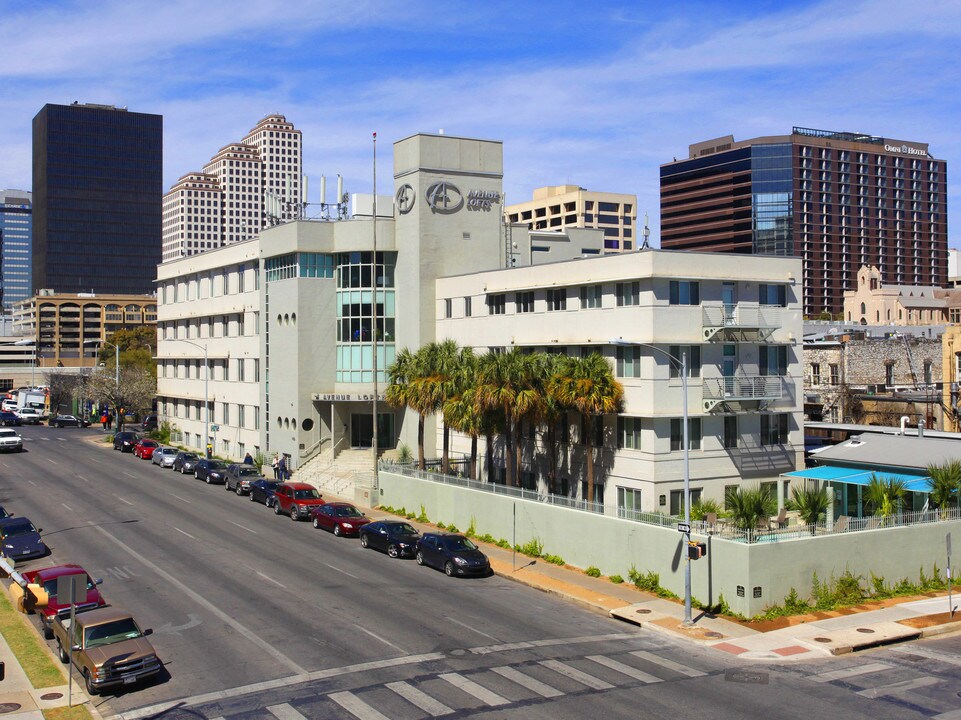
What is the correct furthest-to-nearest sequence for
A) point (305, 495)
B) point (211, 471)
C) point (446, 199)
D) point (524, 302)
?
point (211, 471)
point (446, 199)
point (524, 302)
point (305, 495)

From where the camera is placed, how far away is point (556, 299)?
51.1m

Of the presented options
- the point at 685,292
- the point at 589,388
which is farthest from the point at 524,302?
the point at 589,388

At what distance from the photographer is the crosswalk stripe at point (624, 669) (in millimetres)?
25219

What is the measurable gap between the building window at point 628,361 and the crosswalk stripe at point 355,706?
82.7ft

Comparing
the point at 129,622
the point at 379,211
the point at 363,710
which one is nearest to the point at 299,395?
the point at 379,211

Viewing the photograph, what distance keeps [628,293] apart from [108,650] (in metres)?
29.0

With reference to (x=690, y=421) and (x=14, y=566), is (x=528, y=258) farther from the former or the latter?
(x=14, y=566)

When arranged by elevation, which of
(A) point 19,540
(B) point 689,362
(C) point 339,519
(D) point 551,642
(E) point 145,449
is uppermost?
(B) point 689,362

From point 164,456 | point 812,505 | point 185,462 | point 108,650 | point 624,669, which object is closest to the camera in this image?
point 108,650

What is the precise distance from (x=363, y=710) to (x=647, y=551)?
53.1 ft

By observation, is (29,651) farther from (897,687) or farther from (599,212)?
(599,212)

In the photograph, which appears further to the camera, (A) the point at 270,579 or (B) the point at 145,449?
(B) the point at 145,449

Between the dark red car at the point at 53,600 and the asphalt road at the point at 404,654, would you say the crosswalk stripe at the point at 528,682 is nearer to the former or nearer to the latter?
the asphalt road at the point at 404,654

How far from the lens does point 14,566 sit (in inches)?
1555
